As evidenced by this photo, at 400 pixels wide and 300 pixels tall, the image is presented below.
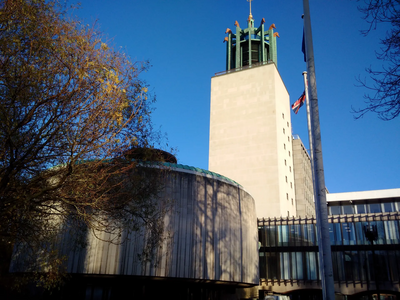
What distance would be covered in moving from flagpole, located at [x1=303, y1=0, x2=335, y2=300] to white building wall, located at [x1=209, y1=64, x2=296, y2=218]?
3850cm

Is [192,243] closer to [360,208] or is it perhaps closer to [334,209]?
[334,209]

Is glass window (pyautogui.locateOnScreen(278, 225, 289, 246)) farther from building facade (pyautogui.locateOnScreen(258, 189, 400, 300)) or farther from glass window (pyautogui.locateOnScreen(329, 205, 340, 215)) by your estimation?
glass window (pyautogui.locateOnScreen(329, 205, 340, 215))

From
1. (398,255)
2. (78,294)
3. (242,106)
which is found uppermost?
(242,106)

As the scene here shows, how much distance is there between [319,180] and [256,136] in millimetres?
43897

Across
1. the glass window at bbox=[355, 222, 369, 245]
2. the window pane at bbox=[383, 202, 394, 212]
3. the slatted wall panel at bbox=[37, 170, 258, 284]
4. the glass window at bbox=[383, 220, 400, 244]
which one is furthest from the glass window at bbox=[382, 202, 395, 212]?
the slatted wall panel at bbox=[37, 170, 258, 284]

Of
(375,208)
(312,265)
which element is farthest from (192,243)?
(375,208)

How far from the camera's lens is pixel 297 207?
63344 mm

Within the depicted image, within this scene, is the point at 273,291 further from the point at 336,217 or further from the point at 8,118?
the point at 8,118

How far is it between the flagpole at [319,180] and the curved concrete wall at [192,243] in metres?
13.5

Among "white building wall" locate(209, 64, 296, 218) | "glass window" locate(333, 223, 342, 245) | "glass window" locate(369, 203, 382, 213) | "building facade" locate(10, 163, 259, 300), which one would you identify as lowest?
"building facade" locate(10, 163, 259, 300)

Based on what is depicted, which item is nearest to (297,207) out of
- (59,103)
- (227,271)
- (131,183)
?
(227,271)

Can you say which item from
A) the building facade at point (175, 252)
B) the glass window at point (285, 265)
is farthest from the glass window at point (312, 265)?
the building facade at point (175, 252)

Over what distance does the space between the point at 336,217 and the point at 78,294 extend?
32048 mm

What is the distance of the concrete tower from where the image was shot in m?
54.1
